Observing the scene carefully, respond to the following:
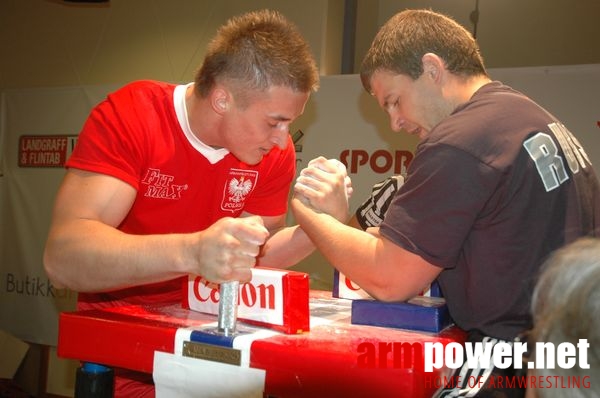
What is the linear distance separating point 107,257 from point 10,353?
10.6ft

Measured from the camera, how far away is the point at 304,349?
100 cm

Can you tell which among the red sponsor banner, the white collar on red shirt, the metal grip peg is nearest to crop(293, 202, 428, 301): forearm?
the metal grip peg

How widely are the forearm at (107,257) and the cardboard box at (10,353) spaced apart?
3.00m

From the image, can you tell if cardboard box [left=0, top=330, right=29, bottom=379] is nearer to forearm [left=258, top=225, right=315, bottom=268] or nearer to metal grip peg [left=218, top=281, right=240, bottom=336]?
forearm [left=258, top=225, right=315, bottom=268]

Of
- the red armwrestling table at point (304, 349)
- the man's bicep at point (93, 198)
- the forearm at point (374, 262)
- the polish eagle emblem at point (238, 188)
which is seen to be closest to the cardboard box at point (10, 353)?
the polish eagle emblem at point (238, 188)

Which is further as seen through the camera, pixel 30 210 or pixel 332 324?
pixel 30 210

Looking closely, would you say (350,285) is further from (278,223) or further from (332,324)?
(278,223)

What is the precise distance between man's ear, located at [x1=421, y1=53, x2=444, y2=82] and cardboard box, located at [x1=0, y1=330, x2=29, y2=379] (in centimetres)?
344

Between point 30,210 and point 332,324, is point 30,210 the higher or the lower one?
the higher one

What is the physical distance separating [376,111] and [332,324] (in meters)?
2.34

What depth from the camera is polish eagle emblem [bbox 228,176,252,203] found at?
5.98 feet

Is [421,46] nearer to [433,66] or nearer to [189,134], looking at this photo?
[433,66]

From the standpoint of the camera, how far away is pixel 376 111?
11.2 feet

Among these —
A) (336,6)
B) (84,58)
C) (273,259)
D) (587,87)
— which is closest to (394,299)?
(273,259)
